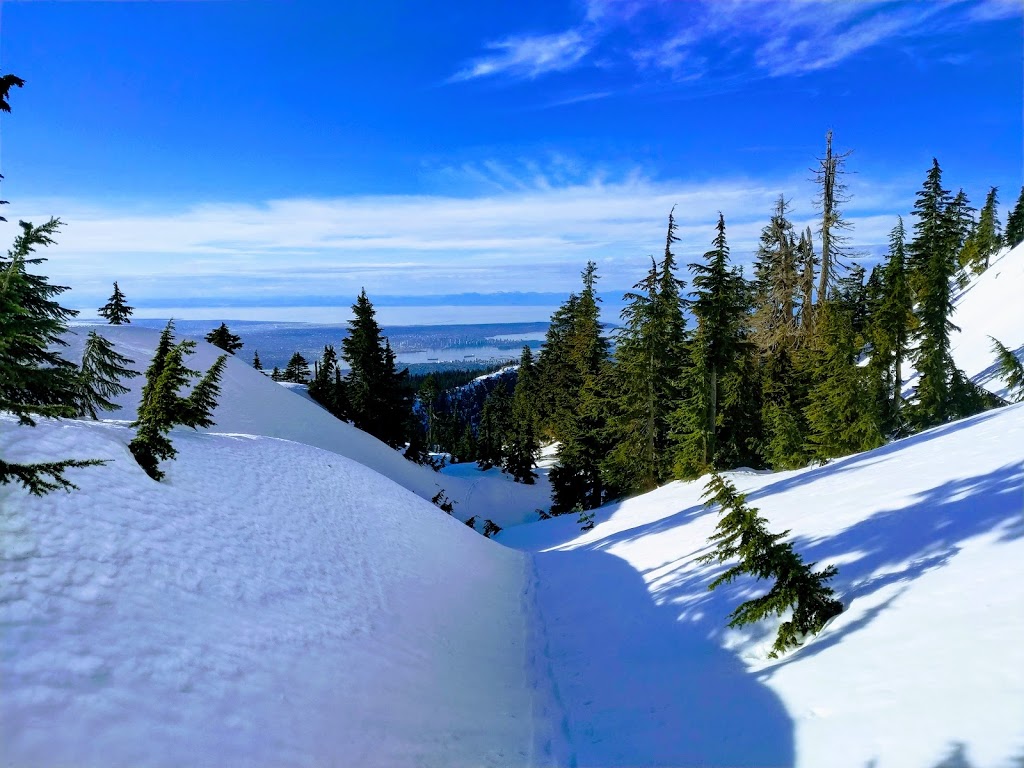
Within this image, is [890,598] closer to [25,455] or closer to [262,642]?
[262,642]

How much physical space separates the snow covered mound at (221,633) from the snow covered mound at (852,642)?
6.00ft

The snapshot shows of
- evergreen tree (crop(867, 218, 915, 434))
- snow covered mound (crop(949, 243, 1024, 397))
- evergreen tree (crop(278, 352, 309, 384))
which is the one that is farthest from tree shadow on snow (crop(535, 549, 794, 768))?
evergreen tree (crop(278, 352, 309, 384))

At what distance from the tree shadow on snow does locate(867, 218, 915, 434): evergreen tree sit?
54.4 ft

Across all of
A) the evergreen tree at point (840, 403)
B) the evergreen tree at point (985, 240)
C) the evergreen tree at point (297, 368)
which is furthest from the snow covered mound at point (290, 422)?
the evergreen tree at point (985, 240)

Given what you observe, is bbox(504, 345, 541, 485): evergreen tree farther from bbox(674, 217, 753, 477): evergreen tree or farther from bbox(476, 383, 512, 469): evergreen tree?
bbox(674, 217, 753, 477): evergreen tree

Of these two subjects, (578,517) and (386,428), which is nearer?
(578,517)

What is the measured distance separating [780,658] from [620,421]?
825 inches

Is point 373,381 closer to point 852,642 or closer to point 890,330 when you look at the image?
point 890,330

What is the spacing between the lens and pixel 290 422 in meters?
29.7

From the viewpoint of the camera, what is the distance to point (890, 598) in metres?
6.77

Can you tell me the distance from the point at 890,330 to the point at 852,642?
2054 centimetres

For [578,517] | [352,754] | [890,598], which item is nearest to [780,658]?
[890,598]

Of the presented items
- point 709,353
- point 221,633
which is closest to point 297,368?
point 709,353

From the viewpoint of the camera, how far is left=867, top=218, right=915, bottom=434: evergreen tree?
21.1 metres
